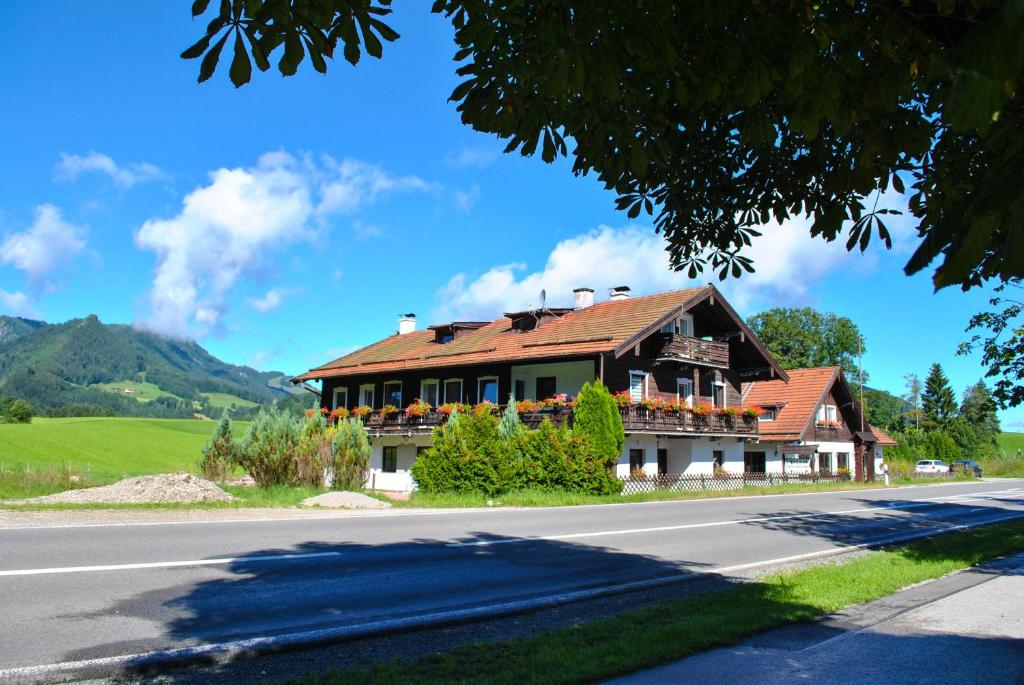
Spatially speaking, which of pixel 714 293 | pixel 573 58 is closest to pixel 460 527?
pixel 573 58

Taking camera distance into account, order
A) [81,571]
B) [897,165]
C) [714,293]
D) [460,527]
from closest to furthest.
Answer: [897,165]
[81,571]
[460,527]
[714,293]

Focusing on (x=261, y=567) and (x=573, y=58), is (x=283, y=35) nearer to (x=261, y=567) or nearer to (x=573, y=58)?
(x=573, y=58)

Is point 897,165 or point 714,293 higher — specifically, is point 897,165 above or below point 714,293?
below

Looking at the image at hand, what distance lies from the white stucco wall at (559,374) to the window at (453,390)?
3261 millimetres

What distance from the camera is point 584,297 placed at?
126 ft

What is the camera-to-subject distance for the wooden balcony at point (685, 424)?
30281 mm

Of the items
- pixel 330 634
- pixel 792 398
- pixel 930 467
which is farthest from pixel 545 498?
pixel 930 467

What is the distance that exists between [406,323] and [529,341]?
14.4 meters

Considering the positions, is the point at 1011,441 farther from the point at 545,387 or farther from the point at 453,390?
the point at 453,390

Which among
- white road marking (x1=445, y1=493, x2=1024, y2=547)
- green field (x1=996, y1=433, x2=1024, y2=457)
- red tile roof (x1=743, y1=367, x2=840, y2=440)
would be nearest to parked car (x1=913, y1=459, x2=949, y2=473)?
red tile roof (x1=743, y1=367, x2=840, y2=440)

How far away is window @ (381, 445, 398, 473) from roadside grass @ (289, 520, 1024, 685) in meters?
29.5

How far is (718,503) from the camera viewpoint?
2430 cm

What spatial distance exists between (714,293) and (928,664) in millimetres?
30385

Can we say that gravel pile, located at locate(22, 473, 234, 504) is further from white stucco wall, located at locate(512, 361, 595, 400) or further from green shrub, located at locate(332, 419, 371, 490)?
white stucco wall, located at locate(512, 361, 595, 400)
